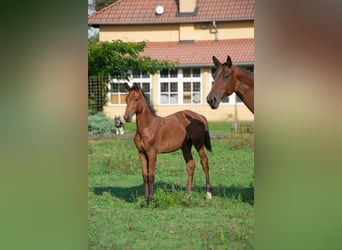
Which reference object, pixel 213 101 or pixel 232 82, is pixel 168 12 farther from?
pixel 213 101

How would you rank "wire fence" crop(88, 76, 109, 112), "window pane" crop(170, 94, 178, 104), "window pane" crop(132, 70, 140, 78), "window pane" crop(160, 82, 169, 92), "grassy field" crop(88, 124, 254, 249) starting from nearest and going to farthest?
"grassy field" crop(88, 124, 254, 249), "wire fence" crop(88, 76, 109, 112), "window pane" crop(132, 70, 140, 78), "window pane" crop(170, 94, 178, 104), "window pane" crop(160, 82, 169, 92)

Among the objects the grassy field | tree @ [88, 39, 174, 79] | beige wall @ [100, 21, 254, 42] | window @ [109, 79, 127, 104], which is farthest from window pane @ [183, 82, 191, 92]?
the grassy field

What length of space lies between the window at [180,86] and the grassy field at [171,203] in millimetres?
4222

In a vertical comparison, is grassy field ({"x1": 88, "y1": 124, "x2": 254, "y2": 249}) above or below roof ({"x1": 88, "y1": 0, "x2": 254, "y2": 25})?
below

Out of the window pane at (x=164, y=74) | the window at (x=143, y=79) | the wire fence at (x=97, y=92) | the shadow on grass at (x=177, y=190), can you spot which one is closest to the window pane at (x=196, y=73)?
the window pane at (x=164, y=74)

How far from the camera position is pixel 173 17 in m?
14.9

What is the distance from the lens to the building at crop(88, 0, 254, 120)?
45.5 feet

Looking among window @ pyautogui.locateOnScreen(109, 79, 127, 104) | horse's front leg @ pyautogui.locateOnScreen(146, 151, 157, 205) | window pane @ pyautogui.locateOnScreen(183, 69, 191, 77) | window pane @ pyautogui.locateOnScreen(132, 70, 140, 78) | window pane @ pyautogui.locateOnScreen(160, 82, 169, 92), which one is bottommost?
horse's front leg @ pyautogui.locateOnScreen(146, 151, 157, 205)

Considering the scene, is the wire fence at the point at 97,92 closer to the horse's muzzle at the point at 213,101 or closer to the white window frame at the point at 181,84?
the white window frame at the point at 181,84

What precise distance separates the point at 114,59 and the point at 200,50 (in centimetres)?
485

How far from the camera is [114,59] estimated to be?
10.2 m

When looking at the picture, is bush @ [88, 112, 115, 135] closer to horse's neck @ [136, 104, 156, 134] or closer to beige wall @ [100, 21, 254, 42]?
beige wall @ [100, 21, 254, 42]
